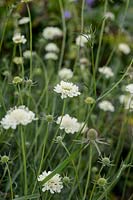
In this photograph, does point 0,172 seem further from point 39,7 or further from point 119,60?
point 39,7

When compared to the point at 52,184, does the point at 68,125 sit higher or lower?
higher

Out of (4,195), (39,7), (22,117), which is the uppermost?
(39,7)

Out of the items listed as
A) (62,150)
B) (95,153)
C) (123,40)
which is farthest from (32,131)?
(123,40)

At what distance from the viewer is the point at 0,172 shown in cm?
128

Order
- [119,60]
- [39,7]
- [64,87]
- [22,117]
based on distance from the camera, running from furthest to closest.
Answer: [39,7], [119,60], [64,87], [22,117]

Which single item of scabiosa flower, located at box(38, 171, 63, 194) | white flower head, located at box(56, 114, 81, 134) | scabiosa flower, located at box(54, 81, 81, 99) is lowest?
scabiosa flower, located at box(38, 171, 63, 194)

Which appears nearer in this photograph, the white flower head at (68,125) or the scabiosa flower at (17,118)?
the scabiosa flower at (17,118)

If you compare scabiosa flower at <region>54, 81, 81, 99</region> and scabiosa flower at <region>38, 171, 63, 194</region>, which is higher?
scabiosa flower at <region>54, 81, 81, 99</region>

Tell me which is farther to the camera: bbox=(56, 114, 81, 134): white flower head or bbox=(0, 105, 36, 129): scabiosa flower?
bbox=(56, 114, 81, 134): white flower head

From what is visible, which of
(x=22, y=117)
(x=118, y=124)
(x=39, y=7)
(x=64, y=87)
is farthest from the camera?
(x=39, y=7)

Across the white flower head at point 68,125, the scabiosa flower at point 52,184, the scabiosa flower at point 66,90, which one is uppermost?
the scabiosa flower at point 66,90

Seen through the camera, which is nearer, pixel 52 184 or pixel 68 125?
pixel 52 184

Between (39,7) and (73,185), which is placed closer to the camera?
(73,185)

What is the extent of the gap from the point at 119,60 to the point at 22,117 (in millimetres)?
1334
